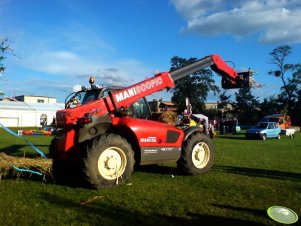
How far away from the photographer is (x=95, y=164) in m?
7.74

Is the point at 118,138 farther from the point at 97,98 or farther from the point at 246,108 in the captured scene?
the point at 246,108

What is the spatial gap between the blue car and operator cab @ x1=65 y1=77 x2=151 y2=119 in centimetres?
2397

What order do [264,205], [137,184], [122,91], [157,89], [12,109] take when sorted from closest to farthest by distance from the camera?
[264,205] → [137,184] → [122,91] → [157,89] → [12,109]

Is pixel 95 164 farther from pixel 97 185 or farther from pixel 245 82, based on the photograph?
pixel 245 82

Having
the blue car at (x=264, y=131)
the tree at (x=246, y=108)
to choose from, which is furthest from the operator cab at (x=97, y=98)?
the tree at (x=246, y=108)

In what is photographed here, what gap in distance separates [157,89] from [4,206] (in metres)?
4.78

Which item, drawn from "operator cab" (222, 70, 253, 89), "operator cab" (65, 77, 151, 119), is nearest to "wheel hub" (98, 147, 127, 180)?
"operator cab" (65, 77, 151, 119)

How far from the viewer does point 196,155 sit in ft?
33.0

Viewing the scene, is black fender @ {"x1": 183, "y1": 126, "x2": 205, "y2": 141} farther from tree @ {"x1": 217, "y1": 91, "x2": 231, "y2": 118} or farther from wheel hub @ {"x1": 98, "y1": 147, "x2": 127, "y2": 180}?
tree @ {"x1": 217, "y1": 91, "x2": 231, "y2": 118}

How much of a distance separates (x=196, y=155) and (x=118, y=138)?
2.72 m

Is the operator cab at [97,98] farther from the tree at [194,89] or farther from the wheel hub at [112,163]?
the tree at [194,89]

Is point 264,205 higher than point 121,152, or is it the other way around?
point 121,152

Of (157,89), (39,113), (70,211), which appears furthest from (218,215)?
(39,113)

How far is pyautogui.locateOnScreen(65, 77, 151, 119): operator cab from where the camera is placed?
965 cm
